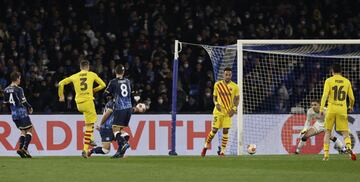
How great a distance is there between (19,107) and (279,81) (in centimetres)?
775

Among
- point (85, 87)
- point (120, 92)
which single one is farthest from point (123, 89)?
point (85, 87)

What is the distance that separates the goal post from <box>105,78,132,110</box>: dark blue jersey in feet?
13.5

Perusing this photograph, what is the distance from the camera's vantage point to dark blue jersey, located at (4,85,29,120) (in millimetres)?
19984

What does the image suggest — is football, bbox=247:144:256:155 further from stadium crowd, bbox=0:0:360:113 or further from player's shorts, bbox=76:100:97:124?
player's shorts, bbox=76:100:97:124

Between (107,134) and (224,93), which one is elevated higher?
(224,93)

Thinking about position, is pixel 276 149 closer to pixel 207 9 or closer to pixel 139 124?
pixel 139 124

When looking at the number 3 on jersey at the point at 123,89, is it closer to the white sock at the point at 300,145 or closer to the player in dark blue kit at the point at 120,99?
the player in dark blue kit at the point at 120,99

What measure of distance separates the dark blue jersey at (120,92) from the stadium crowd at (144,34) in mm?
5522

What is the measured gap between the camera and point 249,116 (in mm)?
24000

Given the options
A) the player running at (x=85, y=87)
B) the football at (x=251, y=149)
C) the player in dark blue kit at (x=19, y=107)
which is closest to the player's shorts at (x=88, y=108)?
the player running at (x=85, y=87)

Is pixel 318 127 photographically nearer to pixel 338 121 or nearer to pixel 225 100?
pixel 225 100

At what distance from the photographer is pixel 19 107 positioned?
2016cm

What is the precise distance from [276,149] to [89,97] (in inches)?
249

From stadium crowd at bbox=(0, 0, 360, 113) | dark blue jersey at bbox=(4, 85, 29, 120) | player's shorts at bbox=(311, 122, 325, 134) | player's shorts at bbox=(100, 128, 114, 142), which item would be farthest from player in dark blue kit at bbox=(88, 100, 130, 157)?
player's shorts at bbox=(311, 122, 325, 134)
